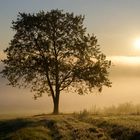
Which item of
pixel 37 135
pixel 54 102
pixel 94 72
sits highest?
pixel 94 72

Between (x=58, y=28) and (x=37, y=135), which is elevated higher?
(x=58, y=28)

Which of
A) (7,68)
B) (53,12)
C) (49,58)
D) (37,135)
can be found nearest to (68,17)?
(53,12)

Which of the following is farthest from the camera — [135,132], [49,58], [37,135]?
[49,58]

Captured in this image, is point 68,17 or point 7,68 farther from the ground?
point 68,17

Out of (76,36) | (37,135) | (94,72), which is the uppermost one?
(76,36)

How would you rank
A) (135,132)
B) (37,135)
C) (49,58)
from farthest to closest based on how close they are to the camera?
(49,58), (37,135), (135,132)

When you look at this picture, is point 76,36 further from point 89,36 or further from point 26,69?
point 26,69

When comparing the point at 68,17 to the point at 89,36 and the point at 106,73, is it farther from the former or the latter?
the point at 106,73

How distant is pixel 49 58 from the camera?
211 feet

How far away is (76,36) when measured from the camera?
216 ft

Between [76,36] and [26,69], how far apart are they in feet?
26.6

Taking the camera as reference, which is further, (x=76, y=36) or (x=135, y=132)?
(x=76, y=36)

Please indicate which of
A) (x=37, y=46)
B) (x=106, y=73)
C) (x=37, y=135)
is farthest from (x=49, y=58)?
(x=37, y=135)

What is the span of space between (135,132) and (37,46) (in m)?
35.5
